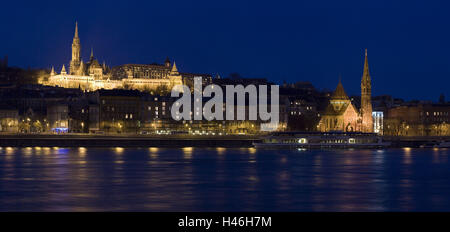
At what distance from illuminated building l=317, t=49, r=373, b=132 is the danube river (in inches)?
2782

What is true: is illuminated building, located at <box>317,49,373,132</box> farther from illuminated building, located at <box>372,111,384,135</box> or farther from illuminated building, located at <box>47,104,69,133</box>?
illuminated building, located at <box>47,104,69,133</box>

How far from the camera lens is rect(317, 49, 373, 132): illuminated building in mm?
126500

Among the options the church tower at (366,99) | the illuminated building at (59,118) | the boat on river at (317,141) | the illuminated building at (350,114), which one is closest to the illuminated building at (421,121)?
the church tower at (366,99)

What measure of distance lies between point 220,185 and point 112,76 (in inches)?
6101

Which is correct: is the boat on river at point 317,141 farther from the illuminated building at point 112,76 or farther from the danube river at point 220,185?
the illuminated building at point 112,76

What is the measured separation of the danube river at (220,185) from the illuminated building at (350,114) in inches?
2782

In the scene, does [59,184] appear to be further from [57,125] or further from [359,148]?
[57,125]

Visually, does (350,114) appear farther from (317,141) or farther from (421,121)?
(317,141)

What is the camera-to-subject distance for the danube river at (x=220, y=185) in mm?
30047

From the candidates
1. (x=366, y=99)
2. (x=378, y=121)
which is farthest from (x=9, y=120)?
(x=378, y=121)

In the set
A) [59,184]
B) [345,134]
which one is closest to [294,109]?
[345,134]

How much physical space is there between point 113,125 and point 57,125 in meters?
10.1

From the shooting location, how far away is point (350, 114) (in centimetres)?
13088
